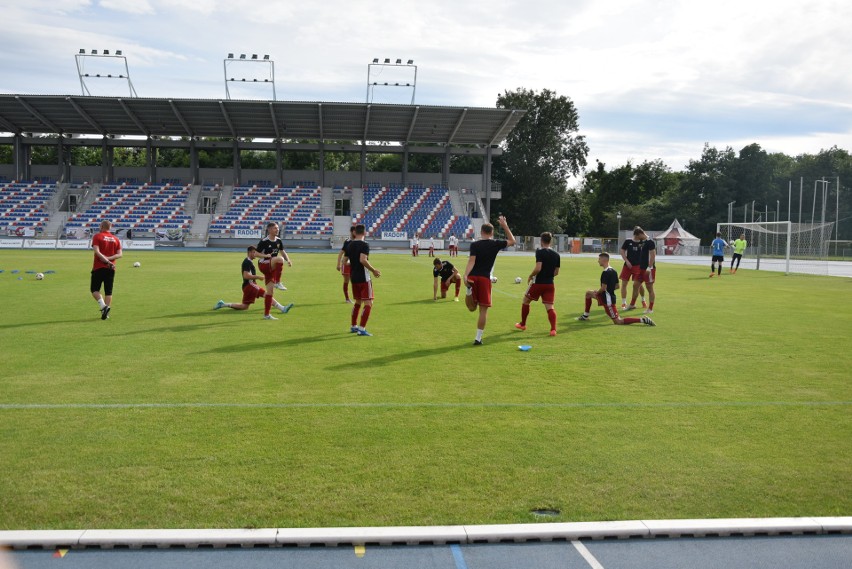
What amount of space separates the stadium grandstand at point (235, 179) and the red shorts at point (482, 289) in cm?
4852

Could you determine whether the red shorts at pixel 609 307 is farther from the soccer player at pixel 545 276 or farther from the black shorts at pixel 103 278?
the black shorts at pixel 103 278

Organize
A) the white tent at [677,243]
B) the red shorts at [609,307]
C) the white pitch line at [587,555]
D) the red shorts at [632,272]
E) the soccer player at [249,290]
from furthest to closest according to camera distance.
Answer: the white tent at [677,243] < the red shorts at [632,272] < the soccer player at [249,290] < the red shorts at [609,307] < the white pitch line at [587,555]

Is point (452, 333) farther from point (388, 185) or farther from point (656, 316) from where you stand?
point (388, 185)

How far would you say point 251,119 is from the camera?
196ft

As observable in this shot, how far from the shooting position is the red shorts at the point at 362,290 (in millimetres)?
11898

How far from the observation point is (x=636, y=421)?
6.58 m

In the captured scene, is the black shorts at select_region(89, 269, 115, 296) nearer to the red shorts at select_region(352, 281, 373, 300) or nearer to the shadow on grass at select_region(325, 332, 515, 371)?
the red shorts at select_region(352, 281, 373, 300)

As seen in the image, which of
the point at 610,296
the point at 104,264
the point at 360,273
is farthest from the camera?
the point at 610,296

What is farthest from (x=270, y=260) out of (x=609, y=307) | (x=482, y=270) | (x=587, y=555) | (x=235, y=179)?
(x=235, y=179)

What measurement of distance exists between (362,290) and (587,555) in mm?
8378

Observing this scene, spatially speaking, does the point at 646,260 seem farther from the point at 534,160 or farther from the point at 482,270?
the point at 534,160

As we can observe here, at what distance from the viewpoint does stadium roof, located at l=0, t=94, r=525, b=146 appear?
5697 centimetres

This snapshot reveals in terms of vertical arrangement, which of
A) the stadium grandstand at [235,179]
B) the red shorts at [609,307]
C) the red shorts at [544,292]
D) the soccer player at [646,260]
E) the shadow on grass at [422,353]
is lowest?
the shadow on grass at [422,353]

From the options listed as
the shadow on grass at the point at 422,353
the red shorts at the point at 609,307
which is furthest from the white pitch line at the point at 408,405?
the red shorts at the point at 609,307
